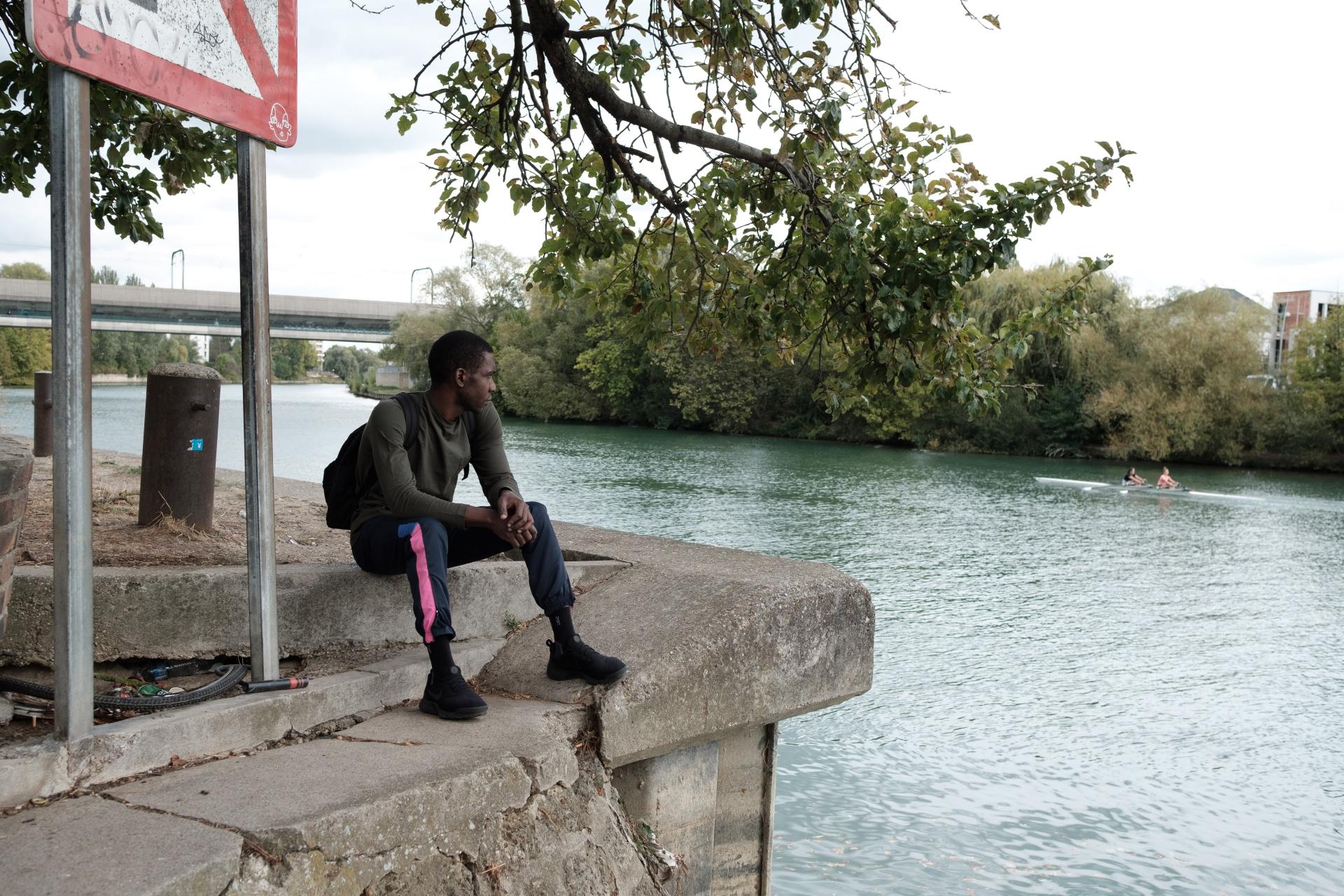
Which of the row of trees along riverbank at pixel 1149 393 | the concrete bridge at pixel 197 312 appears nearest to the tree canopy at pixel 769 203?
the concrete bridge at pixel 197 312

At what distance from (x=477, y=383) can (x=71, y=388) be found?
5.61ft

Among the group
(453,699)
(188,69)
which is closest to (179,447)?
(453,699)

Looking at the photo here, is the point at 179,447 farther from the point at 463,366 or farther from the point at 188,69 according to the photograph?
the point at 188,69

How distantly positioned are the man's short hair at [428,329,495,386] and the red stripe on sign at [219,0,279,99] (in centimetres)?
114

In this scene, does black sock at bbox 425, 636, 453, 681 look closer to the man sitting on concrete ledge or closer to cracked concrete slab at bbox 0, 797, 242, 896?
the man sitting on concrete ledge

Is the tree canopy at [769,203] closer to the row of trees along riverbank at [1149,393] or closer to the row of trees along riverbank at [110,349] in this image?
the row of trees along riverbank at [1149,393]

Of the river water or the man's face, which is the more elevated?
the man's face

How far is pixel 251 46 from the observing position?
3438 mm

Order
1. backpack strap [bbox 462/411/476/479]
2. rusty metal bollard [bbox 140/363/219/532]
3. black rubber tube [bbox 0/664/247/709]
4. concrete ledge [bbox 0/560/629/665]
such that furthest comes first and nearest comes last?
1. rusty metal bollard [bbox 140/363/219/532]
2. backpack strap [bbox 462/411/476/479]
3. concrete ledge [bbox 0/560/629/665]
4. black rubber tube [bbox 0/664/247/709]

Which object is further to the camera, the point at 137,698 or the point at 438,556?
the point at 438,556

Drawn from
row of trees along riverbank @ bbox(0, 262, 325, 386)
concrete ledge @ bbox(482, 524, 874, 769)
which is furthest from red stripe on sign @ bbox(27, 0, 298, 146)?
row of trees along riverbank @ bbox(0, 262, 325, 386)

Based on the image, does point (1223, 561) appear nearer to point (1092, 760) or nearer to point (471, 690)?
point (1092, 760)

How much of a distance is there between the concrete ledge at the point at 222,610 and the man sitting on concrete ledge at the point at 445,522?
0.17 m

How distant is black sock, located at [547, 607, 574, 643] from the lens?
4203 millimetres
